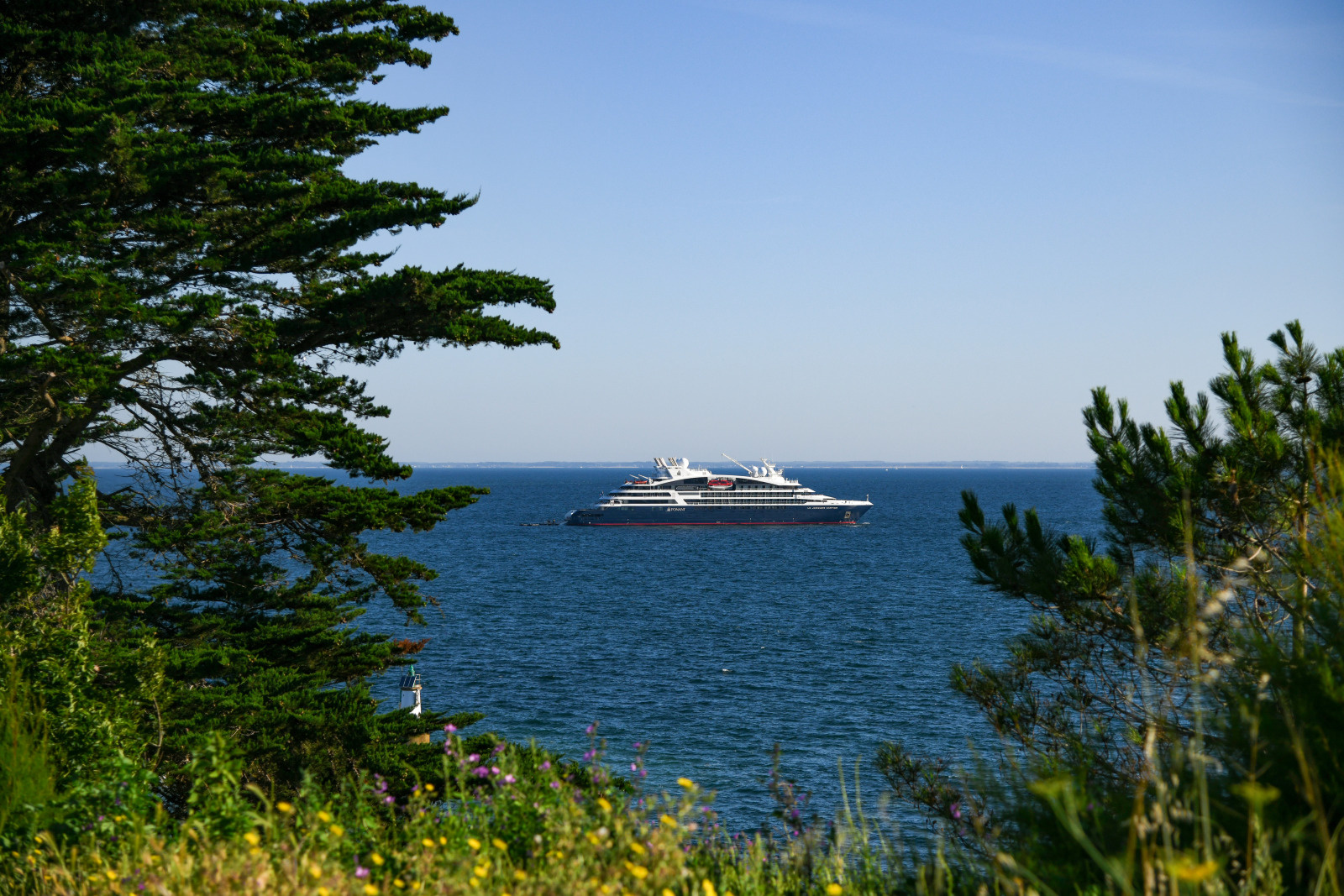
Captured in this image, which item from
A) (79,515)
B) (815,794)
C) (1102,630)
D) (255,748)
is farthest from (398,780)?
(815,794)

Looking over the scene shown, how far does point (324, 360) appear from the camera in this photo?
10.3 metres

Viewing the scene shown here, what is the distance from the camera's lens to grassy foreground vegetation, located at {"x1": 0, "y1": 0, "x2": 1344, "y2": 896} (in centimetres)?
443

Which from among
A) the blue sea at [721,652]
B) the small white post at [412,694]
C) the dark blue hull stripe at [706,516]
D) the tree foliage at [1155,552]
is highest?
the tree foliage at [1155,552]

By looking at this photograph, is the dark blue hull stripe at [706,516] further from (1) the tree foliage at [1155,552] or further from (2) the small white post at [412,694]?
(1) the tree foliage at [1155,552]

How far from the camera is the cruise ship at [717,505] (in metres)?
79.3

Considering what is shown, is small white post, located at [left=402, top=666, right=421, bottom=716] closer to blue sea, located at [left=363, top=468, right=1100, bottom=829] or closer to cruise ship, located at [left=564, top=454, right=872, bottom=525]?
blue sea, located at [left=363, top=468, right=1100, bottom=829]

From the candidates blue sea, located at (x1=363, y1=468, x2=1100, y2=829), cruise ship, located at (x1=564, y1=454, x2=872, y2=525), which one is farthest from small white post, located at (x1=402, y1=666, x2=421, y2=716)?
cruise ship, located at (x1=564, y1=454, x2=872, y2=525)

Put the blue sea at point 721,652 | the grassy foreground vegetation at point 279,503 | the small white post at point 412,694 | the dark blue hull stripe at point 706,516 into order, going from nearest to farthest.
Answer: the grassy foreground vegetation at point 279,503 < the small white post at point 412,694 < the blue sea at point 721,652 < the dark blue hull stripe at point 706,516

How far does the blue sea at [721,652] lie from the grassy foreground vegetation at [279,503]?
1.80 meters

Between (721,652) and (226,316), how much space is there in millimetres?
21179

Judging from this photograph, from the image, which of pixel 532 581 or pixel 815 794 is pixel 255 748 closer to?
pixel 815 794

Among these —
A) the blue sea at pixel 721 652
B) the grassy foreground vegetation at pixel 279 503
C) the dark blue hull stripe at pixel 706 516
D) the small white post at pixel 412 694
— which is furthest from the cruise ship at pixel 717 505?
the grassy foreground vegetation at pixel 279 503

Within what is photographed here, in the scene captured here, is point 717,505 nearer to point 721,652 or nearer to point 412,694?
point 721,652

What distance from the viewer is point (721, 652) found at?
92.6 ft
